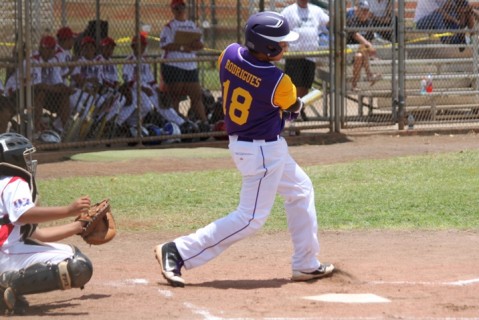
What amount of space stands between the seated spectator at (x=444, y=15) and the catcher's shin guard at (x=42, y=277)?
11.9 meters

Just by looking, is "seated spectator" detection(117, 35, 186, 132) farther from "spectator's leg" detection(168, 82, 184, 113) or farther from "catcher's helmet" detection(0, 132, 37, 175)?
"catcher's helmet" detection(0, 132, 37, 175)

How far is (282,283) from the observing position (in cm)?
673

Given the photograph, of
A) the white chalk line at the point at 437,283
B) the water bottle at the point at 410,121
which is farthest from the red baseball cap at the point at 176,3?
the white chalk line at the point at 437,283

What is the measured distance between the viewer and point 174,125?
48.3 feet

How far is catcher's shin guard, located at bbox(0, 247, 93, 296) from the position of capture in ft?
18.7

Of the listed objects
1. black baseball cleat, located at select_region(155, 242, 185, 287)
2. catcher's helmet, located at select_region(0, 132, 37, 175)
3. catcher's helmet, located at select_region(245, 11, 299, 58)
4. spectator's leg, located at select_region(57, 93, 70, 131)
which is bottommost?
spectator's leg, located at select_region(57, 93, 70, 131)

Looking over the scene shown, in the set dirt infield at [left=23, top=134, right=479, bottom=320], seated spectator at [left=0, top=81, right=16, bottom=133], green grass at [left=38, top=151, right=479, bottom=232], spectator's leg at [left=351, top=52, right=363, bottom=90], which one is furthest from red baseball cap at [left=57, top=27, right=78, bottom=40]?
dirt infield at [left=23, top=134, right=479, bottom=320]

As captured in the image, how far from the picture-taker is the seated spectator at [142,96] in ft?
47.8

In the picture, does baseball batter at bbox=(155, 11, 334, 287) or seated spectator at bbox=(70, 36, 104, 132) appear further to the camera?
seated spectator at bbox=(70, 36, 104, 132)

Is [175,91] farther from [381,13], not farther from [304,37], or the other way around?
[381,13]

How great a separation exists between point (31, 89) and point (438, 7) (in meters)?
7.34

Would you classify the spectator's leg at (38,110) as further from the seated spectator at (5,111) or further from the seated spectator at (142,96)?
the seated spectator at (142,96)

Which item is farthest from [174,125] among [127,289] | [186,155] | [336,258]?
[127,289]

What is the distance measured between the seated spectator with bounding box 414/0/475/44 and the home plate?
11.0m
